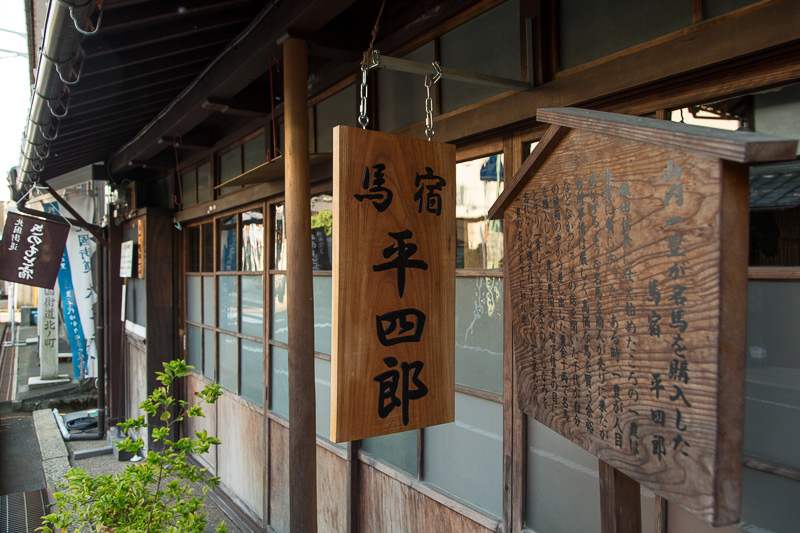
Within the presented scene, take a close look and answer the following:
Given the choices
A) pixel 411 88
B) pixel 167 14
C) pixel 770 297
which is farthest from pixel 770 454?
pixel 167 14

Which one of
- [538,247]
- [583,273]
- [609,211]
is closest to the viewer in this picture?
[609,211]

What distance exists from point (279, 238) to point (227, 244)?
1.57m

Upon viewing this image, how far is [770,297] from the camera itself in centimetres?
190

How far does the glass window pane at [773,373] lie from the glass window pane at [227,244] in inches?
222

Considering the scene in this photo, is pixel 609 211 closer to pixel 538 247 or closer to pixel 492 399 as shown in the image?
pixel 538 247

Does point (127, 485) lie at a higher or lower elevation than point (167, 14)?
lower

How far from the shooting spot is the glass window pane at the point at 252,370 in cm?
601

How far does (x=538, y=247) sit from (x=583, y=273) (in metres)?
0.27

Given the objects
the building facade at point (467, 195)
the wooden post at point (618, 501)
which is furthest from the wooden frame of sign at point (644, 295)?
the building facade at point (467, 195)

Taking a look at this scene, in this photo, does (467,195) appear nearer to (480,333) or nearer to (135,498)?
(480,333)

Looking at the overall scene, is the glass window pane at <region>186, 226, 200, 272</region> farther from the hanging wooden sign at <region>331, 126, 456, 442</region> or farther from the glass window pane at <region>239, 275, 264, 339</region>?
the hanging wooden sign at <region>331, 126, 456, 442</region>

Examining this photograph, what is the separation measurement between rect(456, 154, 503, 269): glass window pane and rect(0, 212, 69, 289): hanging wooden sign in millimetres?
6914

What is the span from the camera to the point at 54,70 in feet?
13.0

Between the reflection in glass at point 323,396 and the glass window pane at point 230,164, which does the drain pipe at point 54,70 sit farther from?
the reflection in glass at point 323,396
